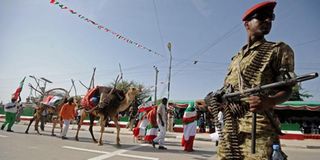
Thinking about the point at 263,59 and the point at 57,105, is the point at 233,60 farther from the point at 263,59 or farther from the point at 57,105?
the point at 57,105

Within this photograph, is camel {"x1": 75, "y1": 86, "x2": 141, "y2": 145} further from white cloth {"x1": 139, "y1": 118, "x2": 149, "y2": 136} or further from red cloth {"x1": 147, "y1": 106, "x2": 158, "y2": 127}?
white cloth {"x1": 139, "y1": 118, "x2": 149, "y2": 136}

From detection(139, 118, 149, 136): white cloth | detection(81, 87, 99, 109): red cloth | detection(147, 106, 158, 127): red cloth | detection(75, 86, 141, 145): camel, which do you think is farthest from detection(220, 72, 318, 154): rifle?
detection(139, 118, 149, 136): white cloth

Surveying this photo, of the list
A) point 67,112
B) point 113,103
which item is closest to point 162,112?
point 113,103

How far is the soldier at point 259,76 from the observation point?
2.02m

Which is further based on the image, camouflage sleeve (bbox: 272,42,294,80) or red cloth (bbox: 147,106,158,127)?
red cloth (bbox: 147,106,158,127)

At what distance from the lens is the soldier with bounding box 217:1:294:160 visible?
2021mm

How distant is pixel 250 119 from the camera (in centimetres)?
222

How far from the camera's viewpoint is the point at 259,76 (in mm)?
2240

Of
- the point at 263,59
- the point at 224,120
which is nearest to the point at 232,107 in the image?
the point at 224,120

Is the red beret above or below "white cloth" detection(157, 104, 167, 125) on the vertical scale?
above

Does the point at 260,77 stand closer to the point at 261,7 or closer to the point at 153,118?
the point at 261,7

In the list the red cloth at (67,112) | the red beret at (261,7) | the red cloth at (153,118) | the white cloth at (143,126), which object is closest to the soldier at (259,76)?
the red beret at (261,7)

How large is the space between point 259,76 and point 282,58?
0.81 feet

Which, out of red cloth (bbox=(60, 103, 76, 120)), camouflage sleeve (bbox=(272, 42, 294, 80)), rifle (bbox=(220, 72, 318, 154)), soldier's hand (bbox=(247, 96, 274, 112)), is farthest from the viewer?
red cloth (bbox=(60, 103, 76, 120))
